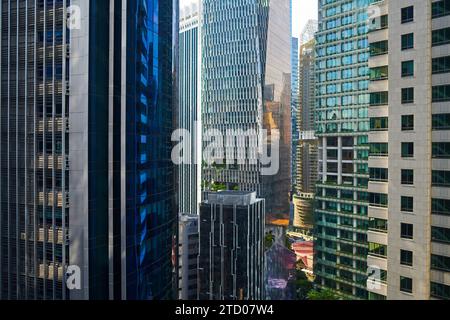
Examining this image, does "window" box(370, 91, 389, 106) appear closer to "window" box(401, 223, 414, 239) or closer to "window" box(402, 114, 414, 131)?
"window" box(402, 114, 414, 131)

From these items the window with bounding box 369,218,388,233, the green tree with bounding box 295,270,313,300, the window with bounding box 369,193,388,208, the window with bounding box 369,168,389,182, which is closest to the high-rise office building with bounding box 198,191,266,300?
the green tree with bounding box 295,270,313,300

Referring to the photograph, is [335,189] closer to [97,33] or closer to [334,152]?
[334,152]

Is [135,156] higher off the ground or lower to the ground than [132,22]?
lower

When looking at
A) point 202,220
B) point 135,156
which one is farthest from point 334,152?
point 135,156

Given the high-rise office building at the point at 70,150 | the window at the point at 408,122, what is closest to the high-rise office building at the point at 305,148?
the window at the point at 408,122

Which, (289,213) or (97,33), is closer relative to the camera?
(97,33)
